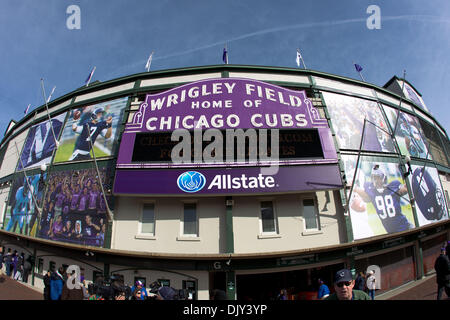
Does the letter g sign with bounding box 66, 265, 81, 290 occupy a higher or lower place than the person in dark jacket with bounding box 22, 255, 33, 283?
higher

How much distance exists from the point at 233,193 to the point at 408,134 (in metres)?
16.3

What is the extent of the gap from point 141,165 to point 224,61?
11.0 metres

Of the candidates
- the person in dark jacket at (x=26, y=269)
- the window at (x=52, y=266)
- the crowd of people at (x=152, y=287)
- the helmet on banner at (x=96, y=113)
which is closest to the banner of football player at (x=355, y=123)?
the crowd of people at (x=152, y=287)

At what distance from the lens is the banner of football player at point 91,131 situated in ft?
44.4

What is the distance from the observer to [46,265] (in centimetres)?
1310

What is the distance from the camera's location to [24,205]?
619 inches

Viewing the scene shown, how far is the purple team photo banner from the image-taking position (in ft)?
37.7

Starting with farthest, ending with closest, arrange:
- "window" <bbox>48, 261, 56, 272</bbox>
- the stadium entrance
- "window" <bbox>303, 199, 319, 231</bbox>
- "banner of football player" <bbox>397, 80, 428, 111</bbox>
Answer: "banner of football player" <bbox>397, 80, 428, 111</bbox> → "window" <bbox>48, 261, 56, 272</bbox> → "window" <bbox>303, 199, 319, 231</bbox> → the stadium entrance

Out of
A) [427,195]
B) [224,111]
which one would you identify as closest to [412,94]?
[427,195]

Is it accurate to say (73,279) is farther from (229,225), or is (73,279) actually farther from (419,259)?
(419,259)

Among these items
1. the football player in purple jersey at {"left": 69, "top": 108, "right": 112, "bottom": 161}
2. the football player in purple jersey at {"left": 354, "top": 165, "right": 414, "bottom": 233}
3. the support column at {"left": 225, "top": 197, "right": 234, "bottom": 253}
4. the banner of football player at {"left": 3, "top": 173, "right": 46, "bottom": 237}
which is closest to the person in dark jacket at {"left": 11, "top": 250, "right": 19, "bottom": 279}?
the banner of football player at {"left": 3, "top": 173, "right": 46, "bottom": 237}

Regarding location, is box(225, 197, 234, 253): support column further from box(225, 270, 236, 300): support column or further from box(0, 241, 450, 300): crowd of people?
box(0, 241, 450, 300): crowd of people

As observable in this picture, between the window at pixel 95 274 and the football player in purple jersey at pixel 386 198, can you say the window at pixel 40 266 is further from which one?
the football player in purple jersey at pixel 386 198

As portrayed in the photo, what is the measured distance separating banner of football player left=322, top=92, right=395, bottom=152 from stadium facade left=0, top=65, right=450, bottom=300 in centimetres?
10
